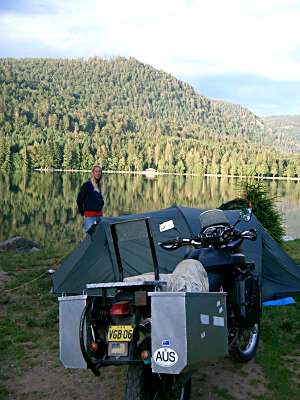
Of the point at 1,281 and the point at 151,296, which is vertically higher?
the point at 151,296

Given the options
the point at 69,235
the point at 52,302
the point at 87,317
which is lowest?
the point at 69,235

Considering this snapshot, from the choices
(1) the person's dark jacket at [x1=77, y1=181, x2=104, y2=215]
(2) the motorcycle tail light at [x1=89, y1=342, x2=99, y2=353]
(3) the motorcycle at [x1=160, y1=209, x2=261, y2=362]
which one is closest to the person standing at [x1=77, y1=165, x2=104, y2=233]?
(1) the person's dark jacket at [x1=77, y1=181, x2=104, y2=215]

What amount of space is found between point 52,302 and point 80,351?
4.56 meters

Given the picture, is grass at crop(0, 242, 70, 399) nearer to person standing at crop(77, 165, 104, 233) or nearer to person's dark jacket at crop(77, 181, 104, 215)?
person standing at crop(77, 165, 104, 233)

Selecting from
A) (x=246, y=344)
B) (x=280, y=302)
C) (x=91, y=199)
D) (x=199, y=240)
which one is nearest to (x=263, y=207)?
(x=91, y=199)

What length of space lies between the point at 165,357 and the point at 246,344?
7.63ft

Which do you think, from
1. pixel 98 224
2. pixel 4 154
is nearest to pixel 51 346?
pixel 98 224

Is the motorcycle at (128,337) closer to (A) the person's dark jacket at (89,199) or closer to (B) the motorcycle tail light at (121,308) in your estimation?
(B) the motorcycle tail light at (121,308)

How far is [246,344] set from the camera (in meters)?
5.34

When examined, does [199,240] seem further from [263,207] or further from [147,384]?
[263,207]

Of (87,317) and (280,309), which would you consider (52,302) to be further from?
(87,317)

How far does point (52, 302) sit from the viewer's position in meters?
7.98

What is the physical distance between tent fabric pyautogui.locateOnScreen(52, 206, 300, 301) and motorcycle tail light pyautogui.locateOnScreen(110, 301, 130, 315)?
3714 millimetres

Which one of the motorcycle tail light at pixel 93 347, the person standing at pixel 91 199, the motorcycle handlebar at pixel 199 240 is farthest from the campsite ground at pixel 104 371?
the person standing at pixel 91 199
